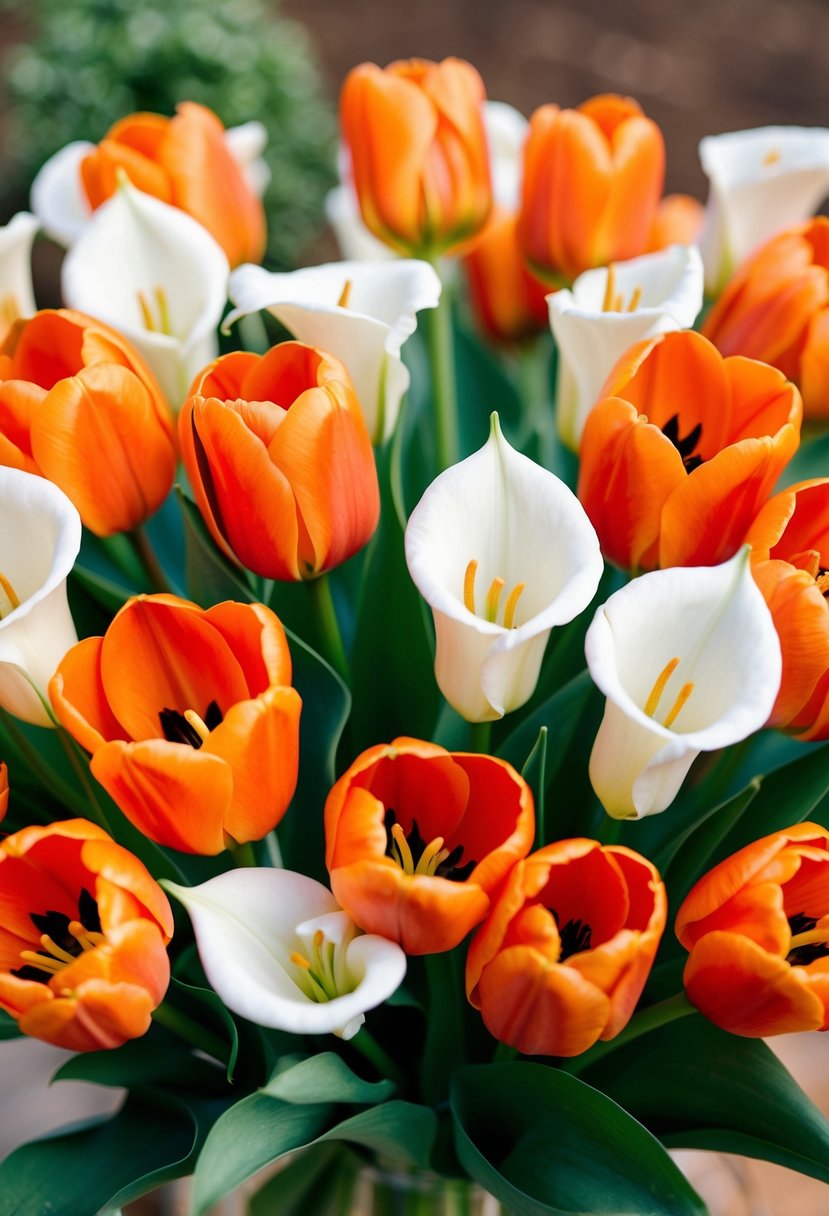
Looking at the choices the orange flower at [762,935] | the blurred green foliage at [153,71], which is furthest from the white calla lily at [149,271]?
the blurred green foliage at [153,71]

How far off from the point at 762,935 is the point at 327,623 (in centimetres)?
16

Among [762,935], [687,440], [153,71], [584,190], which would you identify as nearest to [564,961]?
[762,935]

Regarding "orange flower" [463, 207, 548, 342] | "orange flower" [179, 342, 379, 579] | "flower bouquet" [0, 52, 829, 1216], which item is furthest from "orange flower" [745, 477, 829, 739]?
"orange flower" [463, 207, 548, 342]

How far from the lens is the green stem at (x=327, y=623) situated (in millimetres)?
380

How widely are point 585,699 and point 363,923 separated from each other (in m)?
0.11

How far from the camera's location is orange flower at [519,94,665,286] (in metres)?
0.45

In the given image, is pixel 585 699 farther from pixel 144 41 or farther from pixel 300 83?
pixel 300 83

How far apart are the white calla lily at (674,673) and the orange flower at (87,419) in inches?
5.4

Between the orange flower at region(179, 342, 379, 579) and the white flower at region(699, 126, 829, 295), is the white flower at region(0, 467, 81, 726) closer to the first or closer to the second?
the orange flower at region(179, 342, 379, 579)

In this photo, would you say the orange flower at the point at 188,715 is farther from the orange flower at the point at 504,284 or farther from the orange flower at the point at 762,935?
the orange flower at the point at 504,284

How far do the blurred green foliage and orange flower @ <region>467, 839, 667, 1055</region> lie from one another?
1.26 m

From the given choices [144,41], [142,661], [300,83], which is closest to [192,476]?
[142,661]

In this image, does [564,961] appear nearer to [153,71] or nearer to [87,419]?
[87,419]

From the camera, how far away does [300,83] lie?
1615 millimetres
